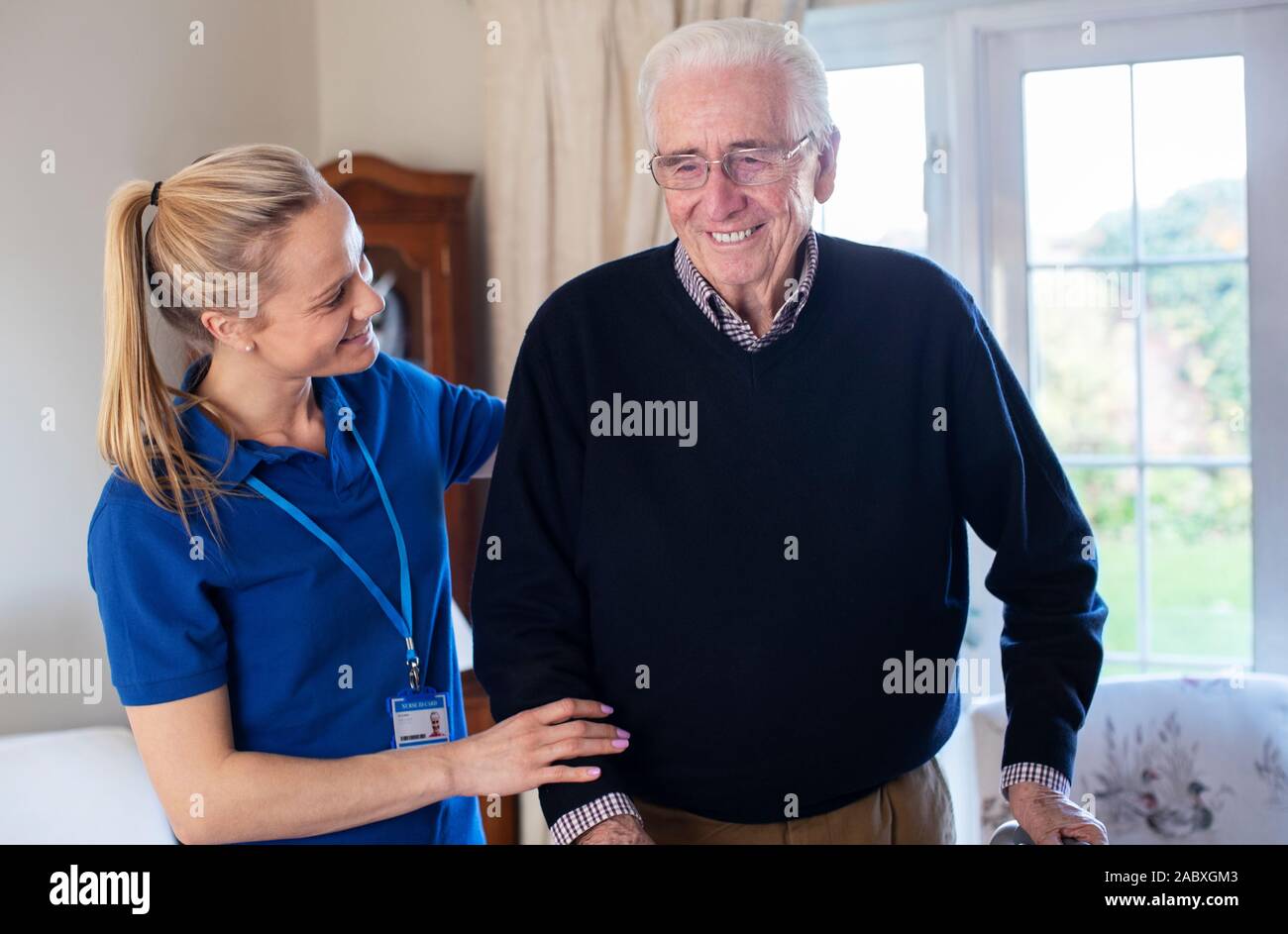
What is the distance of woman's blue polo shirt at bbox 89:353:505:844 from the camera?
1.05 meters

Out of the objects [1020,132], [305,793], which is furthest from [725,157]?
[1020,132]

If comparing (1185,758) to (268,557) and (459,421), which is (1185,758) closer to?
(459,421)

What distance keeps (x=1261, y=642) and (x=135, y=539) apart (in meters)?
2.29

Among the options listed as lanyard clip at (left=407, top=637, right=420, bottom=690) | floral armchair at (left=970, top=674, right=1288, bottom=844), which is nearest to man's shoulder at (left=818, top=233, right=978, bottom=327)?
lanyard clip at (left=407, top=637, right=420, bottom=690)

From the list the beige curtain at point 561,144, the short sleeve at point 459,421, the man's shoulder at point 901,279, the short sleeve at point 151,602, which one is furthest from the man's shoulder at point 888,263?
the beige curtain at point 561,144

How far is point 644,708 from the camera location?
108 cm

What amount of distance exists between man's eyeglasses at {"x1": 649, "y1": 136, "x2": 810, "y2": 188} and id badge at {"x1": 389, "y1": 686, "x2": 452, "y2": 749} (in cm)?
57

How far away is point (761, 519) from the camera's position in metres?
1.07

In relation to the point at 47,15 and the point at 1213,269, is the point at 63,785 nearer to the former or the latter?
the point at 47,15

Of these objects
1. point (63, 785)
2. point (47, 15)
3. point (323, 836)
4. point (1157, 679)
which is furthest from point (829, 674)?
point (47, 15)

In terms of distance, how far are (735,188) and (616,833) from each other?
1.96ft

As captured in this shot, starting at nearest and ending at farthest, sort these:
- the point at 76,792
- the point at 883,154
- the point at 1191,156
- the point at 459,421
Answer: the point at 459,421 → the point at 76,792 → the point at 1191,156 → the point at 883,154

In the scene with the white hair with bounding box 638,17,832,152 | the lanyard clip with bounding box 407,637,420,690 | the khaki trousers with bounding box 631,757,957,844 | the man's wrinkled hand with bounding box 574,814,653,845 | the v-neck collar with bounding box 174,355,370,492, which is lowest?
the khaki trousers with bounding box 631,757,957,844

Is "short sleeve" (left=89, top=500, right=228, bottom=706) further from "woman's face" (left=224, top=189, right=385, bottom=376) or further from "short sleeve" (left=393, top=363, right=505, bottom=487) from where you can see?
"short sleeve" (left=393, top=363, right=505, bottom=487)
